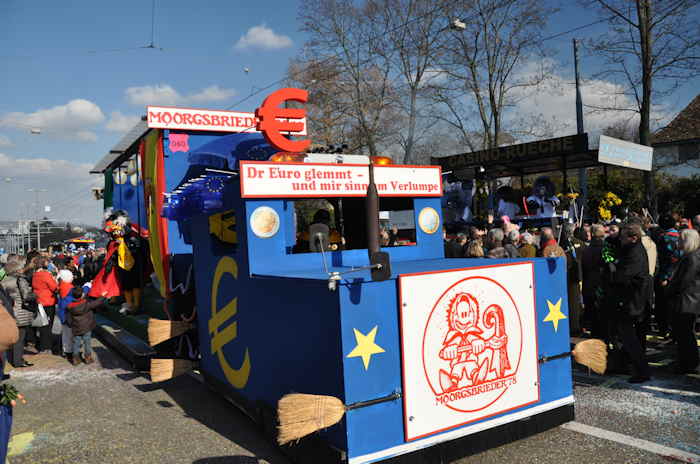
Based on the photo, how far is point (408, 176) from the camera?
5277mm

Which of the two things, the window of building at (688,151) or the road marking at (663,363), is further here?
the window of building at (688,151)

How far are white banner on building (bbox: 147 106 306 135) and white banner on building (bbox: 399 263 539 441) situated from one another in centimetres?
474

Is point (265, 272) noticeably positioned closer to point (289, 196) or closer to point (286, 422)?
point (289, 196)

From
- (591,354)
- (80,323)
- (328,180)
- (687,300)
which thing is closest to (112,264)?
(80,323)

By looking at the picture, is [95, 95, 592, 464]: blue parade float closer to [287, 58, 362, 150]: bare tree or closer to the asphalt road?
the asphalt road


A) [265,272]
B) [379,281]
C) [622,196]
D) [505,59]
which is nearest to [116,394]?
[265,272]

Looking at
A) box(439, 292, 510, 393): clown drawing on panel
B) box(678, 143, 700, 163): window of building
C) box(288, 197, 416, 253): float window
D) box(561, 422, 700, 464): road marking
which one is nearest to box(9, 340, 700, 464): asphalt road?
box(561, 422, 700, 464): road marking

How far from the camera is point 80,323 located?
832 cm

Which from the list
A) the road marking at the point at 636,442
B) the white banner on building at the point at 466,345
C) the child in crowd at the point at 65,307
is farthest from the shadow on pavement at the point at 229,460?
the child in crowd at the point at 65,307

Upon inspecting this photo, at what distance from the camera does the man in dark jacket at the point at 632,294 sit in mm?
5668

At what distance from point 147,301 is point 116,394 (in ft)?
13.3

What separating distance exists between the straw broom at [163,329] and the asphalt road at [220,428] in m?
0.72

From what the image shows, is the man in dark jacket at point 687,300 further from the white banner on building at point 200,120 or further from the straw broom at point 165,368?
the straw broom at point 165,368

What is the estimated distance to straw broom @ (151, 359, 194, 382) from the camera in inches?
217
